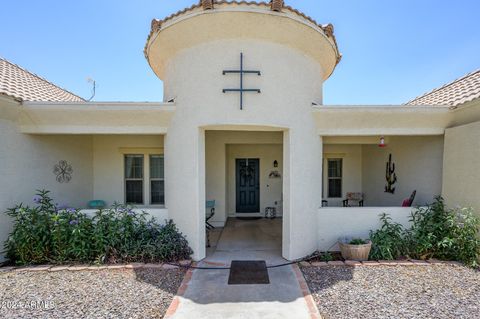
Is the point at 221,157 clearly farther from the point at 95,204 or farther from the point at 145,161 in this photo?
the point at 95,204

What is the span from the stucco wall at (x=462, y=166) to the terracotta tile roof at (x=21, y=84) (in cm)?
1155

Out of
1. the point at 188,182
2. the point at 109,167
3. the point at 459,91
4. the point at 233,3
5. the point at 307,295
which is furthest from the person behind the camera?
the point at 109,167

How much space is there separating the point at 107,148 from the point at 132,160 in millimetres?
991

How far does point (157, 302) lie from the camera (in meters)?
4.30

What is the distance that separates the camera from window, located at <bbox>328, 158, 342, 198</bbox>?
1069cm

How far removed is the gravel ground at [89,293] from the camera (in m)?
4.03

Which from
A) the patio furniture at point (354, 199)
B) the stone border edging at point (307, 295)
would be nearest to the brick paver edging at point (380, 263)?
the stone border edging at point (307, 295)

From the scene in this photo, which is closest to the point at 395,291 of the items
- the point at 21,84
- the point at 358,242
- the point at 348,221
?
the point at 358,242

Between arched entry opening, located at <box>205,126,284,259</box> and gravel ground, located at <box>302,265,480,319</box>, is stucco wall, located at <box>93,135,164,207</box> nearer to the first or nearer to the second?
arched entry opening, located at <box>205,126,284,259</box>

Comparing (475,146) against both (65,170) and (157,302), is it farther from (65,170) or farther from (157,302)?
(65,170)

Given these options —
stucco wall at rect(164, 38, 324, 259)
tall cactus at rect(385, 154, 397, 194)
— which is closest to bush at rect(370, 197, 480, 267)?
stucco wall at rect(164, 38, 324, 259)

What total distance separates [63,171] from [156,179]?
290cm

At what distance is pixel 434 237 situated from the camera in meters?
6.05

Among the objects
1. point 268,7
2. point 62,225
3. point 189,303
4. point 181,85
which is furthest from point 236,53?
point 62,225
